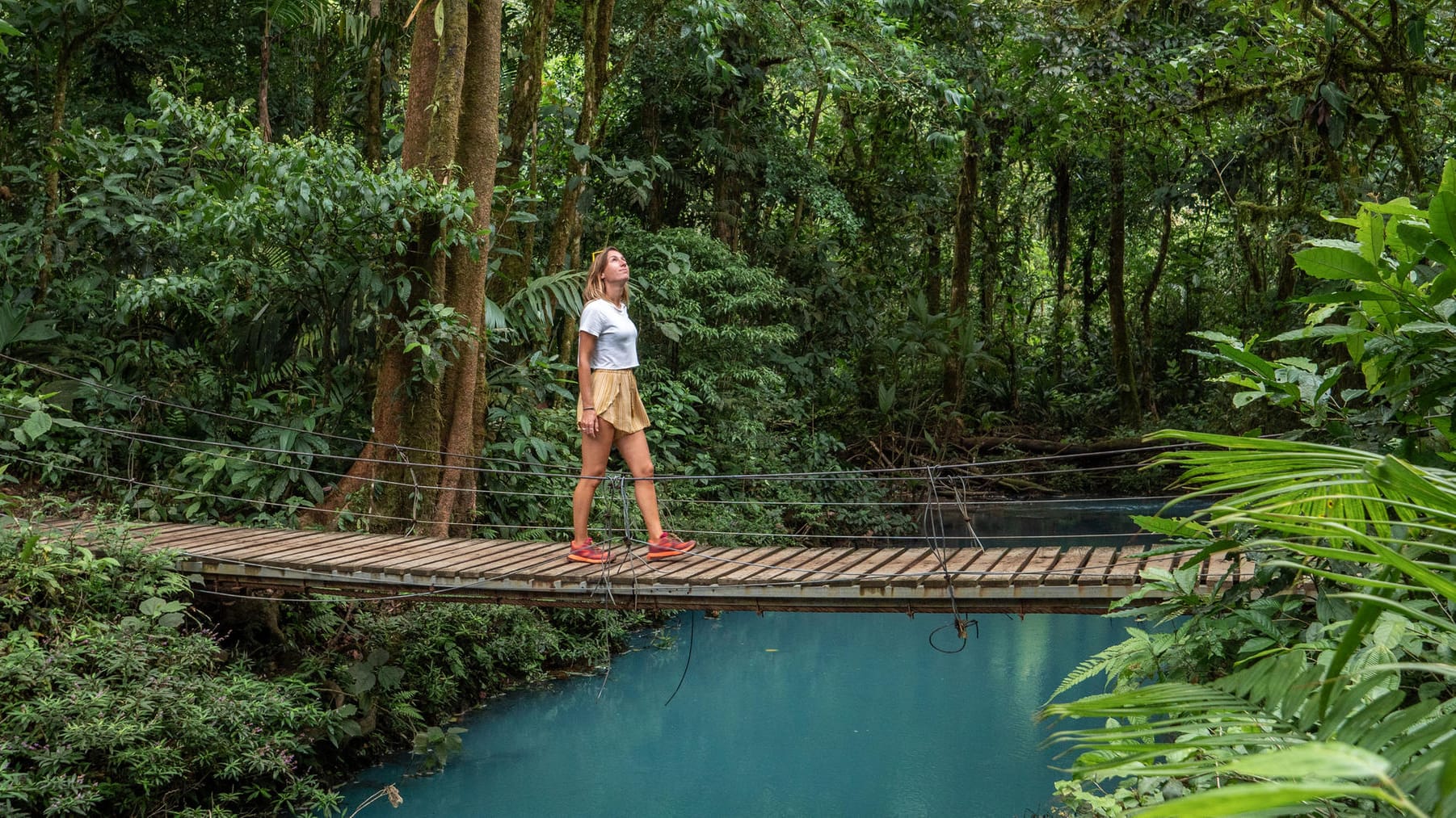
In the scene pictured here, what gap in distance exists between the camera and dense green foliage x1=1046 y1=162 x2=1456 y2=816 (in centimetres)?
73

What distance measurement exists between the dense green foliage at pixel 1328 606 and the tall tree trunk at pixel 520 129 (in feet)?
17.3

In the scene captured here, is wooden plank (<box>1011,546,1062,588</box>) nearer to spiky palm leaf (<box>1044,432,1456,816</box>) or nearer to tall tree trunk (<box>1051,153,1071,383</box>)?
spiky palm leaf (<box>1044,432,1456,816</box>)

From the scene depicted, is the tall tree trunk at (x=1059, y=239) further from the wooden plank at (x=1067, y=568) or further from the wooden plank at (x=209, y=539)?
the wooden plank at (x=209, y=539)

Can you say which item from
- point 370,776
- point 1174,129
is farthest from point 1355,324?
point 1174,129

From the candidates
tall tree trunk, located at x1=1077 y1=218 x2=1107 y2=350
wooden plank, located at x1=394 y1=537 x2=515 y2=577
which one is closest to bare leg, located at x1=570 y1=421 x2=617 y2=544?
wooden plank, located at x1=394 y1=537 x2=515 y2=577

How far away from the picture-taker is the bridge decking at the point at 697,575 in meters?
3.87

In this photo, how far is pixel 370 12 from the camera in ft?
23.9

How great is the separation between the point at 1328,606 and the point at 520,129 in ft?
20.5

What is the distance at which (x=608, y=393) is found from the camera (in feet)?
14.2

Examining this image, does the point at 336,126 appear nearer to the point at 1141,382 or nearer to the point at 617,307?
the point at 617,307

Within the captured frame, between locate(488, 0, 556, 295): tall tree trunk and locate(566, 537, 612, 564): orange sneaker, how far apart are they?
3.02 meters

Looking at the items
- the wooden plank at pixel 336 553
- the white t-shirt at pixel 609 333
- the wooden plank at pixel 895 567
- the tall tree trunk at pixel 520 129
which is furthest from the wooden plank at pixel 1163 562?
the tall tree trunk at pixel 520 129

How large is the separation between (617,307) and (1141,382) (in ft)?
36.0

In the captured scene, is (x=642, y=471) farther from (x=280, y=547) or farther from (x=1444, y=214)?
(x=1444, y=214)
